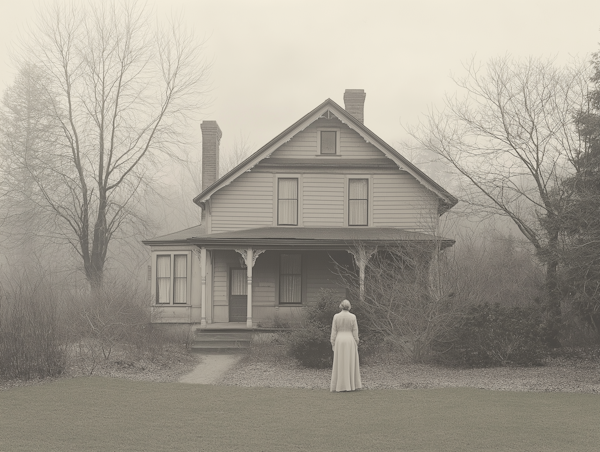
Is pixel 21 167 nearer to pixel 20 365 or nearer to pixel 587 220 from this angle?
pixel 20 365

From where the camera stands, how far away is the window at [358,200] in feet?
78.4

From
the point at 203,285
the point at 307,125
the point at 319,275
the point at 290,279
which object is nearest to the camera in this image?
the point at 203,285

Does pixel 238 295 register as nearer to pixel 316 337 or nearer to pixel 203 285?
pixel 203 285

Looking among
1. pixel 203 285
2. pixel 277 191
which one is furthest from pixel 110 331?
pixel 277 191

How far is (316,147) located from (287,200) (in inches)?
83.5

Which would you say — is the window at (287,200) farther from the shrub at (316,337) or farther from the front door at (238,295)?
the shrub at (316,337)

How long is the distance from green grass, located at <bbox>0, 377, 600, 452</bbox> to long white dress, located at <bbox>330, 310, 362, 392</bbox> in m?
0.29

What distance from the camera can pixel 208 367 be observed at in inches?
693

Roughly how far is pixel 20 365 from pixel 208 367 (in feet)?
15.7

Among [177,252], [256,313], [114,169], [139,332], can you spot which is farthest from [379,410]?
[114,169]

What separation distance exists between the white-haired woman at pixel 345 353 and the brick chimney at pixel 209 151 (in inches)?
588

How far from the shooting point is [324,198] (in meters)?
23.9

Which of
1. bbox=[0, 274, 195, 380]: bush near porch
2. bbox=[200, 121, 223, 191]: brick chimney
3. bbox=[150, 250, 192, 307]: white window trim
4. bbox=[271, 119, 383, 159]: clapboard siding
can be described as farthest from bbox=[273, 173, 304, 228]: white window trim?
bbox=[0, 274, 195, 380]: bush near porch

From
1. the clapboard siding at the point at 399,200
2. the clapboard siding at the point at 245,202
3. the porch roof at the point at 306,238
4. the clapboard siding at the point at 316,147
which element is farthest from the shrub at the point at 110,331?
the clapboard siding at the point at 399,200
